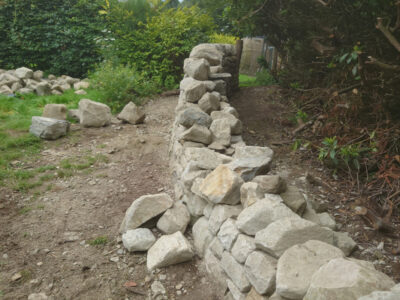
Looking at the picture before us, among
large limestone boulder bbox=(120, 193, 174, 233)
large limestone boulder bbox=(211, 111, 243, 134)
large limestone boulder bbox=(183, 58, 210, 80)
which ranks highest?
large limestone boulder bbox=(183, 58, 210, 80)

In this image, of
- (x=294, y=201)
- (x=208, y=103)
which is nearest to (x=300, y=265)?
(x=294, y=201)

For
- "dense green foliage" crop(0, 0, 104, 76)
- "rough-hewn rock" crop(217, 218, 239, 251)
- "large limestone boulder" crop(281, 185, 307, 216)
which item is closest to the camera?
"rough-hewn rock" crop(217, 218, 239, 251)

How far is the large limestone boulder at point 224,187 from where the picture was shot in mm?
2660

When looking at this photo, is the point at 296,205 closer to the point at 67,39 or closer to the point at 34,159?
the point at 34,159

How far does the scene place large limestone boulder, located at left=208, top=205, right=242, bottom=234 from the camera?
8.59 ft

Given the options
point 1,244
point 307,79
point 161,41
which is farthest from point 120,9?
point 1,244

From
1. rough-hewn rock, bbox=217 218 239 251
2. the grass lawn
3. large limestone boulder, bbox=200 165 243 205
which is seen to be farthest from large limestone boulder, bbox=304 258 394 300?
the grass lawn

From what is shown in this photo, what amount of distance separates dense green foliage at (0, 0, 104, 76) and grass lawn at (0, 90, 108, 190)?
2599 millimetres

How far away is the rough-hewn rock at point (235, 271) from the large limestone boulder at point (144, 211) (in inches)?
36.4

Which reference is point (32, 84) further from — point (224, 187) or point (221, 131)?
point (224, 187)

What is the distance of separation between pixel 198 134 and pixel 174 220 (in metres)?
1.07

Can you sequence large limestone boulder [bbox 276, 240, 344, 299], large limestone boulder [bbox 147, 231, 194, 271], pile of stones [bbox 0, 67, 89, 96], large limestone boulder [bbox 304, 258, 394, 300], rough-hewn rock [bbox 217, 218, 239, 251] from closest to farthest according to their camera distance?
large limestone boulder [bbox 304, 258, 394, 300] → large limestone boulder [bbox 276, 240, 344, 299] → rough-hewn rock [bbox 217, 218, 239, 251] → large limestone boulder [bbox 147, 231, 194, 271] → pile of stones [bbox 0, 67, 89, 96]

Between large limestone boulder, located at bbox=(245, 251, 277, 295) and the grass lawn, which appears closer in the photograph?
large limestone boulder, located at bbox=(245, 251, 277, 295)

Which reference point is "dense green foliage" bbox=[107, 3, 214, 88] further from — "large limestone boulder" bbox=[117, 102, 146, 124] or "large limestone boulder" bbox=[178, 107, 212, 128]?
"large limestone boulder" bbox=[178, 107, 212, 128]
